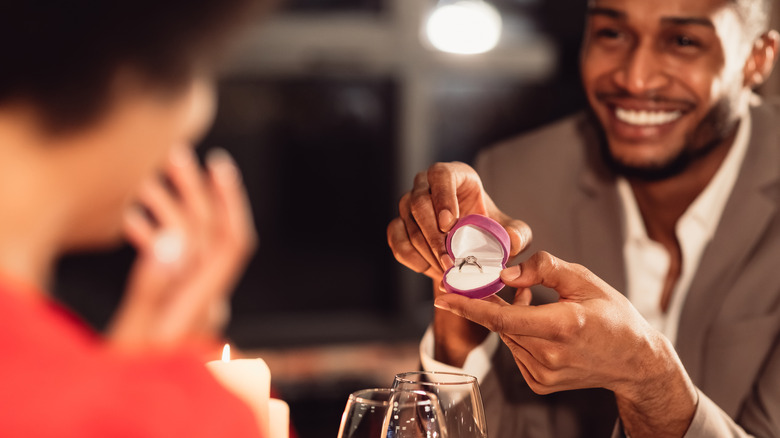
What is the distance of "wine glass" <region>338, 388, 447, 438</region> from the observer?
543 mm

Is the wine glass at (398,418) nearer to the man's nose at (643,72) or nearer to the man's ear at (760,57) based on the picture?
the man's nose at (643,72)

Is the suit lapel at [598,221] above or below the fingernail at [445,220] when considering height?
below

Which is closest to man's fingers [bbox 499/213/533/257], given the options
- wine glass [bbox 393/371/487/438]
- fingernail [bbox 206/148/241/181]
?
wine glass [bbox 393/371/487/438]

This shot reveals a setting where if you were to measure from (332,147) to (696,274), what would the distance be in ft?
4.83

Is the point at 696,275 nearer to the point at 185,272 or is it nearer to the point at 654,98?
the point at 654,98

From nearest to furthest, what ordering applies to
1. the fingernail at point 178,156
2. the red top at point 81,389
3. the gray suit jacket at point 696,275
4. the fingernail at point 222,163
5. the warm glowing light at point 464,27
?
the red top at point 81,389 < the fingernail at point 178,156 < the gray suit jacket at point 696,275 < the fingernail at point 222,163 < the warm glowing light at point 464,27

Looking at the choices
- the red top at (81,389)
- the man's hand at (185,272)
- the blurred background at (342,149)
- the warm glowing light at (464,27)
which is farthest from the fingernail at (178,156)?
the warm glowing light at (464,27)

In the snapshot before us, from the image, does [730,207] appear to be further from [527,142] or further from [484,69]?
[484,69]

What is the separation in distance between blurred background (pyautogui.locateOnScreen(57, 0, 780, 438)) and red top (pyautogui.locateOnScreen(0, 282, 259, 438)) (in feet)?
6.37

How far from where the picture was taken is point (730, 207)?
1.21m

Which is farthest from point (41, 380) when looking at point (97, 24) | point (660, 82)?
point (660, 82)

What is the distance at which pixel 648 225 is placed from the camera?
136 cm

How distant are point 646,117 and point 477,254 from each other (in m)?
0.68

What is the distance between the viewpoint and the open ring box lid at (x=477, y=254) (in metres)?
0.73
